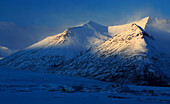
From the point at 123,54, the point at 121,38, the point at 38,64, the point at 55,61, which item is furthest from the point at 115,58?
the point at 38,64

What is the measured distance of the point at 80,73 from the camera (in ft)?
489

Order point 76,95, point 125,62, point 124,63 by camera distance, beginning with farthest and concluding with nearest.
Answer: point 125,62, point 124,63, point 76,95

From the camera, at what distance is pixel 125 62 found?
14175 cm

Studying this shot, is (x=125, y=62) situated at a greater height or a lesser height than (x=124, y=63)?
greater

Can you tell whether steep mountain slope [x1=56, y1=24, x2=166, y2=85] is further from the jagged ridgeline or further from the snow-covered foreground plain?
the snow-covered foreground plain

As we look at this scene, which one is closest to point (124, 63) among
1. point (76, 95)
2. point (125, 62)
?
point (125, 62)

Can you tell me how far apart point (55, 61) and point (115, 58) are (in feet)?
237

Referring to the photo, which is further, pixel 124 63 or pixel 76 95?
pixel 124 63

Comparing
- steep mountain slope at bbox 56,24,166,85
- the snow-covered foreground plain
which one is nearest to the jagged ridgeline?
steep mountain slope at bbox 56,24,166,85

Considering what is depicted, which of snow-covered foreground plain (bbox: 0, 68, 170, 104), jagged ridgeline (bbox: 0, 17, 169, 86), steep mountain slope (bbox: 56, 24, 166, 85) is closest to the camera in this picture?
snow-covered foreground plain (bbox: 0, 68, 170, 104)

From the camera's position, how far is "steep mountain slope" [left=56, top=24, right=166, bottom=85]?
400 ft

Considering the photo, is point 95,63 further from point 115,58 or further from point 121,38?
point 121,38

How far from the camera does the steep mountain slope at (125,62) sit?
400 ft

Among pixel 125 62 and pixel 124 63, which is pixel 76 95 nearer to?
pixel 124 63
